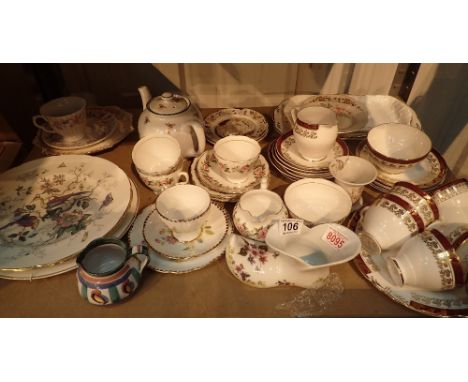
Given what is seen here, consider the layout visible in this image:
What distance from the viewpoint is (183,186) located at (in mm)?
794

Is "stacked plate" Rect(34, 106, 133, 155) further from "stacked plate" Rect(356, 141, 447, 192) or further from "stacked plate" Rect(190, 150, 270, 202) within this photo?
"stacked plate" Rect(356, 141, 447, 192)

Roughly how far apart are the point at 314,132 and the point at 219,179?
0.82 ft

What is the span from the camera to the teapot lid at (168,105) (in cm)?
90

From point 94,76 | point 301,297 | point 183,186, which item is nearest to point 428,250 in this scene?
point 301,297

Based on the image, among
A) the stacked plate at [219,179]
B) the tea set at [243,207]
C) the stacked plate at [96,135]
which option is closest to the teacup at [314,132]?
the tea set at [243,207]

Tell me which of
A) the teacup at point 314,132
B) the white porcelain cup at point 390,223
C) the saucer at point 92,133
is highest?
the teacup at point 314,132

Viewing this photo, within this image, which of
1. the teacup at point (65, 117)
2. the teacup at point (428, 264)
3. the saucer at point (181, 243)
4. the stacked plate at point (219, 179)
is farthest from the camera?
the teacup at point (65, 117)

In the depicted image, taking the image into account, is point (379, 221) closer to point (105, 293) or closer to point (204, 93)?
point (105, 293)

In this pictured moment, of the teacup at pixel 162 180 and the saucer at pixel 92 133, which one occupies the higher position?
the teacup at pixel 162 180

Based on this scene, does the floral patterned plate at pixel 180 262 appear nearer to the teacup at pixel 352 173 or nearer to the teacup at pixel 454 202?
the teacup at pixel 352 173

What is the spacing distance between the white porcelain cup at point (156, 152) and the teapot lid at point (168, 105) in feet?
0.20

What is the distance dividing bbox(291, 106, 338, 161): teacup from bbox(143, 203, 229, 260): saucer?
26cm

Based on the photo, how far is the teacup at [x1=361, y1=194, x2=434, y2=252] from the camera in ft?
2.34

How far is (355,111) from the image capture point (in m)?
1.09
